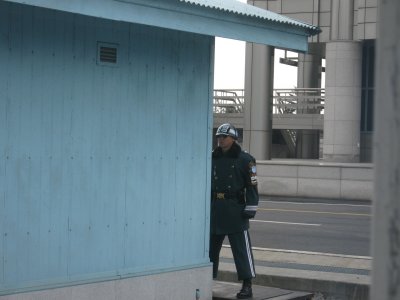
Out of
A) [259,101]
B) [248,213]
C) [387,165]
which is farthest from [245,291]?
[259,101]

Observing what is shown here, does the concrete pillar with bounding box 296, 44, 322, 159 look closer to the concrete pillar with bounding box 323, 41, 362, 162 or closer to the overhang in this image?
the concrete pillar with bounding box 323, 41, 362, 162

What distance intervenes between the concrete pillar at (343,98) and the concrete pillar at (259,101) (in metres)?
2.31

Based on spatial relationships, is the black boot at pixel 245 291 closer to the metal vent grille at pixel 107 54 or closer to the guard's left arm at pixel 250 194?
the guard's left arm at pixel 250 194

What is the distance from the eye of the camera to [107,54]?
7176mm

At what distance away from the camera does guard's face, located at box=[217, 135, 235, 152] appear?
8250 mm

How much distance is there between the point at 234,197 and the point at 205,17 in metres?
1.82

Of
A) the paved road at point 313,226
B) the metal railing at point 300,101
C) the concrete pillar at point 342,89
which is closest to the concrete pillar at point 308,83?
the metal railing at point 300,101

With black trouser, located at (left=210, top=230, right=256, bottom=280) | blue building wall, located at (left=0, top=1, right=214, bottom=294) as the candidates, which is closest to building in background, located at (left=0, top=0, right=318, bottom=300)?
blue building wall, located at (left=0, top=1, right=214, bottom=294)

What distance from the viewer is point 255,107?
33.6 m

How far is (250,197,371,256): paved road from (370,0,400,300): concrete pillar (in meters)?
11.0

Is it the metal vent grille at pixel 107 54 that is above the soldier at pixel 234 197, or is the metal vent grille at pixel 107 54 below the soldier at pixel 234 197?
above

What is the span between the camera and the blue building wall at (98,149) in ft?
21.3

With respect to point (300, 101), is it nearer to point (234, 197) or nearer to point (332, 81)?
point (332, 81)

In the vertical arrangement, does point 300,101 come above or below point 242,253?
above
